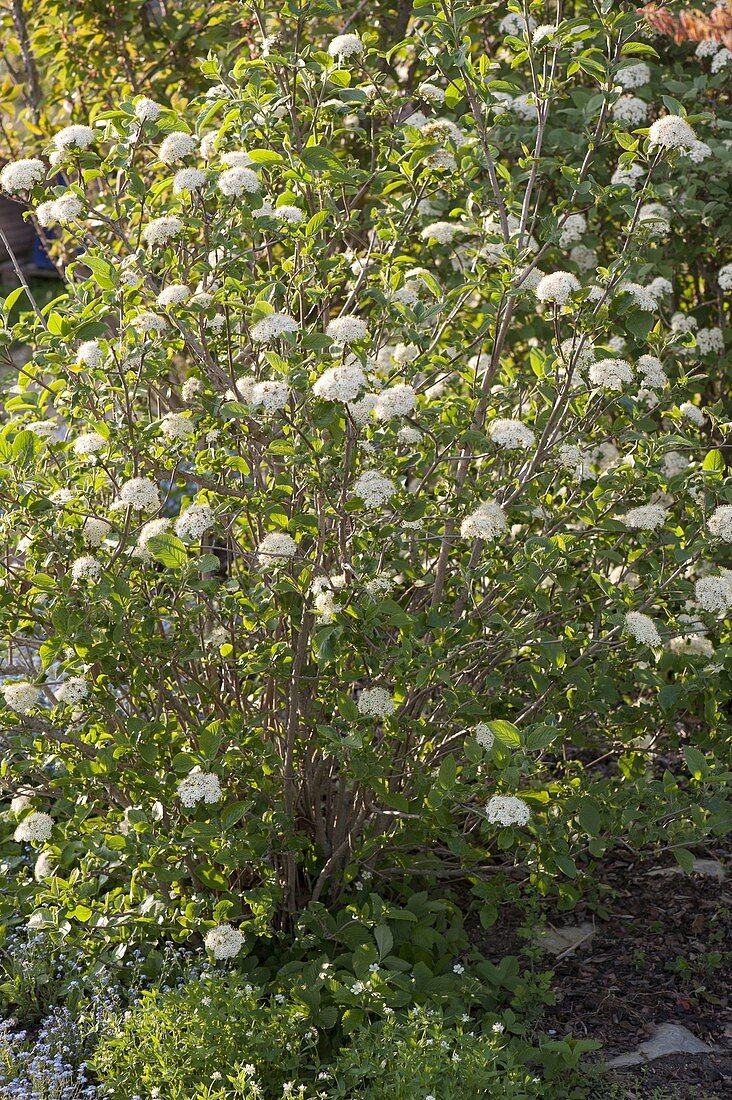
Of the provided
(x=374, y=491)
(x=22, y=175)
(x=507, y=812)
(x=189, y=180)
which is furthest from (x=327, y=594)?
(x=22, y=175)

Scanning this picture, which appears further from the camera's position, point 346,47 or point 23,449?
point 346,47

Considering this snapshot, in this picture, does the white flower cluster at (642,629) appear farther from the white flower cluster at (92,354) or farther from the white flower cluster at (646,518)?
the white flower cluster at (92,354)

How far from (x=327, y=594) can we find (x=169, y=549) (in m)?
0.32

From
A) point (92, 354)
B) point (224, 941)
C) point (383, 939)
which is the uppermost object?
point (92, 354)

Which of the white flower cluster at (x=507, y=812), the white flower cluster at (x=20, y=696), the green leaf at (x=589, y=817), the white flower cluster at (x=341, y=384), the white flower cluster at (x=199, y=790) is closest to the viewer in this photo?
the white flower cluster at (x=341, y=384)

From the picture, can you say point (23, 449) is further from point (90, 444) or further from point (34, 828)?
point (34, 828)

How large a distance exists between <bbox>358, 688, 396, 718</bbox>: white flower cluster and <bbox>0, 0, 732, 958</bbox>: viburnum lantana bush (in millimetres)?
12

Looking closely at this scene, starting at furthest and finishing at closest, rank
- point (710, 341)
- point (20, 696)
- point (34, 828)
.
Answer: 1. point (710, 341)
2. point (34, 828)
3. point (20, 696)

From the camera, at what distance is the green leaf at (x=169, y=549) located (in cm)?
228

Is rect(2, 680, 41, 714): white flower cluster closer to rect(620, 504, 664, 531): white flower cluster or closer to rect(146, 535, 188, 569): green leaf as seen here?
rect(146, 535, 188, 569): green leaf

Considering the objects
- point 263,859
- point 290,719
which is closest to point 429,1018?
point 263,859

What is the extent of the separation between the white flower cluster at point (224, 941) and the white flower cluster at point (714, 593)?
1174 millimetres

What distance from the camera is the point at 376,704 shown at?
241cm

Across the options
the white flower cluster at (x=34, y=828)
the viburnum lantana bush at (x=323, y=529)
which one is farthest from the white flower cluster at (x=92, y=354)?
the white flower cluster at (x=34, y=828)
